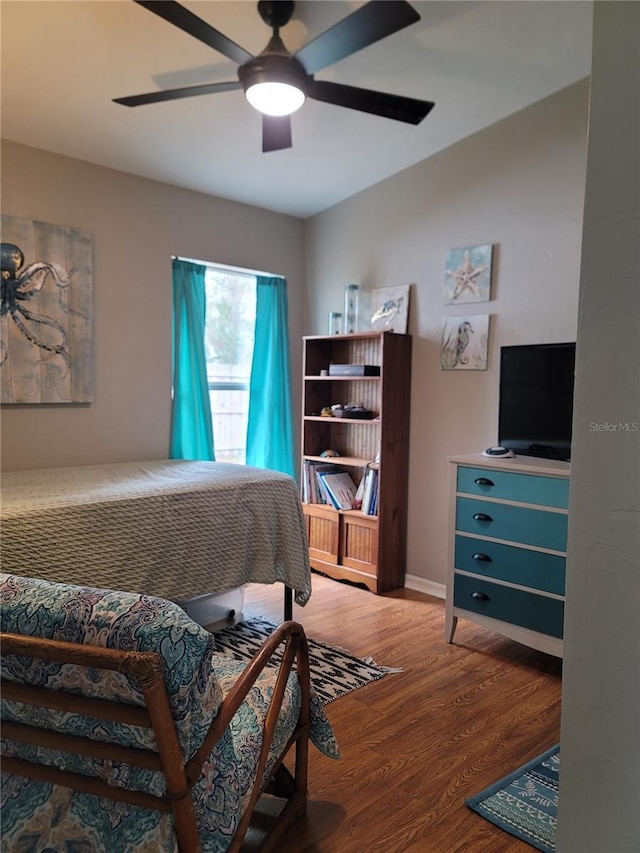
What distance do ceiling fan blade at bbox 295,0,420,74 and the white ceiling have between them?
0.48 m

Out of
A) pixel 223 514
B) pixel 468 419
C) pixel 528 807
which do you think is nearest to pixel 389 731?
pixel 528 807

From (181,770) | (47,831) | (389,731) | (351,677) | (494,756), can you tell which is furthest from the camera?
(351,677)

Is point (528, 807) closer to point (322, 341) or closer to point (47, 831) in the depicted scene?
point (47, 831)

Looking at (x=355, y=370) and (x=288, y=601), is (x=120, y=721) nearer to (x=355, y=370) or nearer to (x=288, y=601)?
(x=288, y=601)

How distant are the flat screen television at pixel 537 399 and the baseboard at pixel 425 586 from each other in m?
1.06

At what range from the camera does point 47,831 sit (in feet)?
3.79

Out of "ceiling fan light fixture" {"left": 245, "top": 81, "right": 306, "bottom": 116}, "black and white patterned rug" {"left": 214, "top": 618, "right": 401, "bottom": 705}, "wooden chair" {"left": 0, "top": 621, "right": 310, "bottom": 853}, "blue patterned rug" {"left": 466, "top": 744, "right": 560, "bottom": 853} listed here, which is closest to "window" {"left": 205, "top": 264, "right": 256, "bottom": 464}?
"black and white patterned rug" {"left": 214, "top": 618, "right": 401, "bottom": 705}

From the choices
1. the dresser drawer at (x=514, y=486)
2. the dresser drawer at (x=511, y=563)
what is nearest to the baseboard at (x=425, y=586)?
the dresser drawer at (x=511, y=563)

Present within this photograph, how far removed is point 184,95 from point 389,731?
2.60 meters

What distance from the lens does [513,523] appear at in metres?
2.72

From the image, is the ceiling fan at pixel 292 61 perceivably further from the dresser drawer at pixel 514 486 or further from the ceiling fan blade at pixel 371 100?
the dresser drawer at pixel 514 486

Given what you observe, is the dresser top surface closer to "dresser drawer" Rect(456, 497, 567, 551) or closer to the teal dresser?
the teal dresser

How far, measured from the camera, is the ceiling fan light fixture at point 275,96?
2109 millimetres

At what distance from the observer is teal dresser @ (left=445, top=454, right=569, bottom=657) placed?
2.57 m
